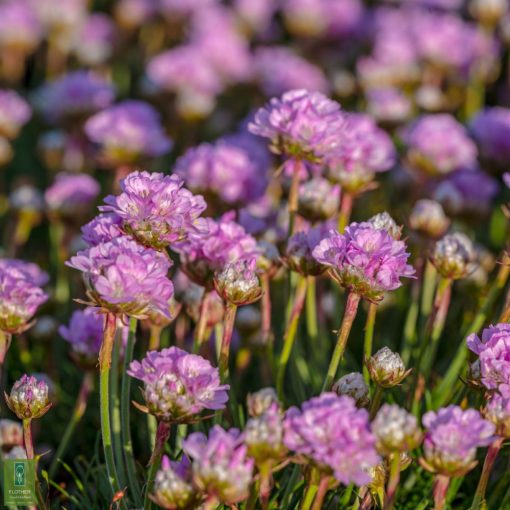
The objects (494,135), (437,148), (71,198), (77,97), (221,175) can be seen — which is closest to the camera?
(221,175)

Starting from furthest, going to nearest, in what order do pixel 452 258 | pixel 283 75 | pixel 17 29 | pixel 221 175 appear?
1. pixel 17 29
2. pixel 283 75
3. pixel 221 175
4. pixel 452 258

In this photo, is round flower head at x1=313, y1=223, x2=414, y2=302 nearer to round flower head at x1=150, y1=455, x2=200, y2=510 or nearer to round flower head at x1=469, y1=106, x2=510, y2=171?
round flower head at x1=150, y1=455, x2=200, y2=510

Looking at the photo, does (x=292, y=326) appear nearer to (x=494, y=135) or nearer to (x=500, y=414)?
(x=500, y=414)

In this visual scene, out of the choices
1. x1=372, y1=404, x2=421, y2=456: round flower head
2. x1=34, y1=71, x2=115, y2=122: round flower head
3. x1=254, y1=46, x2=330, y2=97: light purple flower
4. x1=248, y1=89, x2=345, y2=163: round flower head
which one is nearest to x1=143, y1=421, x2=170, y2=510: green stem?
x1=372, y1=404, x2=421, y2=456: round flower head

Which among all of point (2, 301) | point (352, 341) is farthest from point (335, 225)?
point (2, 301)

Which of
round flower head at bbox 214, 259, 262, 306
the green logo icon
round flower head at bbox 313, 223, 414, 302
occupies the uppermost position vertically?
round flower head at bbox 313, 223, 414, 302

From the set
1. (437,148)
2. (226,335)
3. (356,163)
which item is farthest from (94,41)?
(226,335)

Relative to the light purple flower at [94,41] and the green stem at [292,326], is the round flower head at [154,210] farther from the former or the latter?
the light purple flower at [94,41]
